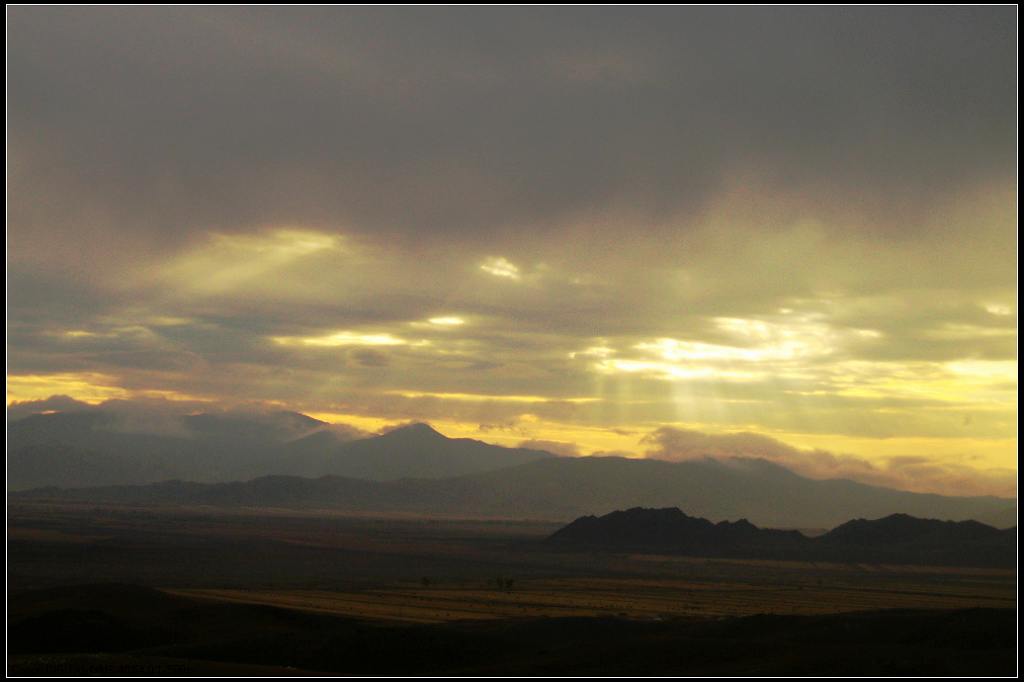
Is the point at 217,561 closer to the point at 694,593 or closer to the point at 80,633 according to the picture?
the point at 694,593

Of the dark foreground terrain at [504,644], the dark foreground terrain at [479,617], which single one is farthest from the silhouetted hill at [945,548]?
the dark foreground terrain at [504,644]

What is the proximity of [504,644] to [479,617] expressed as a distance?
921 inches

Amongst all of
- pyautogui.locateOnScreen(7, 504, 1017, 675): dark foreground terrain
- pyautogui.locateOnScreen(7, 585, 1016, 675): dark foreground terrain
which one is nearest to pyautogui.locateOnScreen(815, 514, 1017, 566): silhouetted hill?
pyautogui.locateOnScreen(7, 504, 1017, 675): dark foreground terrain

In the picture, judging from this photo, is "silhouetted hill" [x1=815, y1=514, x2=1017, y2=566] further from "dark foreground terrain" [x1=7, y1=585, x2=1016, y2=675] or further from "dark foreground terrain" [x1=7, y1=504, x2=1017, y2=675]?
"dark foreground terrain" [x1=7, y1=585, x2=1016, y2=675]

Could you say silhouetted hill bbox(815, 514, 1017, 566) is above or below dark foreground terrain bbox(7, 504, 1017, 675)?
below

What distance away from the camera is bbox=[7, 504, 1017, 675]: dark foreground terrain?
48750 mm

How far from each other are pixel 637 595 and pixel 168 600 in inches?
1911

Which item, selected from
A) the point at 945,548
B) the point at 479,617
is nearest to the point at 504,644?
the point at 479,617

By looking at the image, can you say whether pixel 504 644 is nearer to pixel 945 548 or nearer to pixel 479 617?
pixel 479 617

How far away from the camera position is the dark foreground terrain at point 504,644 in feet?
151

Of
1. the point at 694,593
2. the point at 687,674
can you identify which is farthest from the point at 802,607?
the point at 687,674

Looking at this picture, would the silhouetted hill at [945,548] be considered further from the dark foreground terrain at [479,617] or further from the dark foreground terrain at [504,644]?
the dark foreground terrain at [504,644]

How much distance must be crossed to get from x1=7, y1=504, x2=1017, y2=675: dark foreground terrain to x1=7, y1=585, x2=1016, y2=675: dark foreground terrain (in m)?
0.14

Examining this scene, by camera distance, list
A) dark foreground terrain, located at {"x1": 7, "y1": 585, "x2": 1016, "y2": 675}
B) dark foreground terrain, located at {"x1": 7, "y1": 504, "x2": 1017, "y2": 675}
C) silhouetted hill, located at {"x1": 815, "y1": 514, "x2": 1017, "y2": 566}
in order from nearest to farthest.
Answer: dark foreground terrain, located at {"x1": 7, "y1": 585, "x2": 1016, "y2": 675}, dark foreground terrain, located at {"x1": 7, "y1": 504, "x2": 1017, "y2": 675}, silhouetted hill, located at {"x1": 815, "y1": 514, "x2": 1017, "y2": 566}
